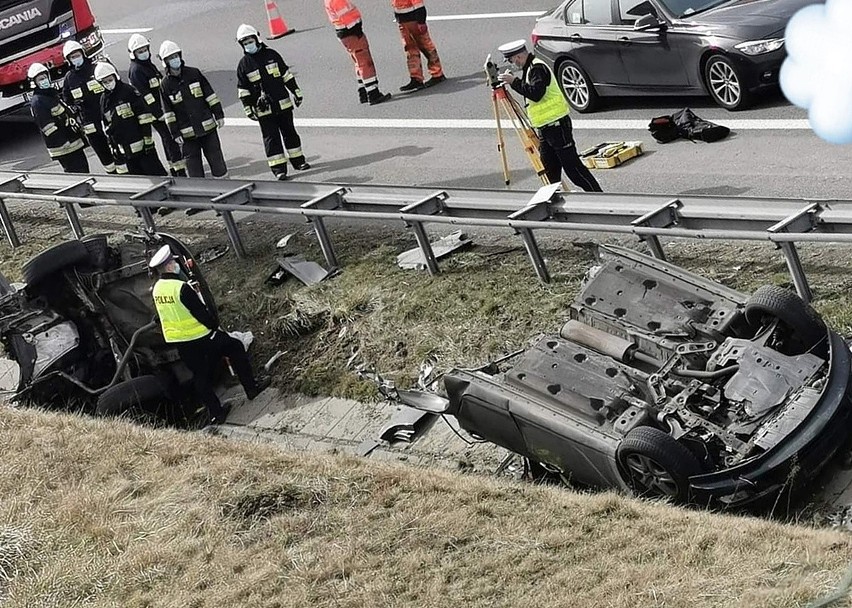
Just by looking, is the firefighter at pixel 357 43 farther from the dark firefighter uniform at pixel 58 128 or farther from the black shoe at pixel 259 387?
the black shoe at pixel 259 387

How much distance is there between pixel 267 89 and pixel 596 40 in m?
3.99

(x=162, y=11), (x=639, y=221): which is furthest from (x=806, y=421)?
(x=162, y=11)

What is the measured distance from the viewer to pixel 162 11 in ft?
88.6

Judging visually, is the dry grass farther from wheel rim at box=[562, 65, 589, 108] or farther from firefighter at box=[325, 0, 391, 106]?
firefighter at box=[325, 0, 391, 106]

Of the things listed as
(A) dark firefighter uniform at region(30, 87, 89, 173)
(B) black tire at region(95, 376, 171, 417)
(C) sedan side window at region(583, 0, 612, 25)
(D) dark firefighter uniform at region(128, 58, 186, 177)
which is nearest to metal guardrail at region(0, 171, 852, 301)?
(D) dark firefighter uniform at region(128, 58, 186, 177)

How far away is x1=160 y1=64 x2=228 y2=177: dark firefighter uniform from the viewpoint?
15.7 metres

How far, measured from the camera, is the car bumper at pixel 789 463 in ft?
24.4

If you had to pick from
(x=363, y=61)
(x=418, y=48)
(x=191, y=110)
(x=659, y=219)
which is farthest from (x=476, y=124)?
(x=659, y=219)

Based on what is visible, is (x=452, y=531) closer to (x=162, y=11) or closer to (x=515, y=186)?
(x=515, y=186)

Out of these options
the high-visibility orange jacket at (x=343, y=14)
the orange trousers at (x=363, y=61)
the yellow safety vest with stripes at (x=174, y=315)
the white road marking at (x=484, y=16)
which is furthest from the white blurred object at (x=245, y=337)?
the white road marking at (x=484, y=16)

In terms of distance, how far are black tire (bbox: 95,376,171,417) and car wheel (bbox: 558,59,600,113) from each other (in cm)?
652

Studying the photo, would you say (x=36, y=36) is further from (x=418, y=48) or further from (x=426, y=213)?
(x=426, y=213)

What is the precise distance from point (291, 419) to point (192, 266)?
6.21ft

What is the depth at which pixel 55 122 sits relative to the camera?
17.1m
